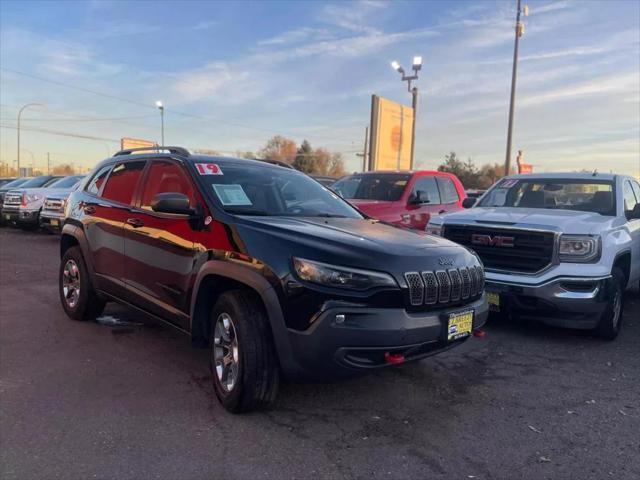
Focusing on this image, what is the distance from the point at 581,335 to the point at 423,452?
11.3ft

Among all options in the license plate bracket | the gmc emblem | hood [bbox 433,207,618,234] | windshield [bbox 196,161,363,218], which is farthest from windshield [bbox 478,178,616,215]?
the license plate bracket

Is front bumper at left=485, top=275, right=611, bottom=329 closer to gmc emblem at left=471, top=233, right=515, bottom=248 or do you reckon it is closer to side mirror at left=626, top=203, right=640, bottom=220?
gmc emblem at left=471, top=233, right=515, bottom=248

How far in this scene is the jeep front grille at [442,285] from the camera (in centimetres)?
328

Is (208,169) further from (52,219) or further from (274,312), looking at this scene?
(52,219)

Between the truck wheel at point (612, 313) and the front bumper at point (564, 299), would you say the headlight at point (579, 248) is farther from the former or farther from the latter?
the truck wheel at point (612, 313)

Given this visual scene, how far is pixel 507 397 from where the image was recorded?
157 inches

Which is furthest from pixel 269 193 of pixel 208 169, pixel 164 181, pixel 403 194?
pixel 403 194

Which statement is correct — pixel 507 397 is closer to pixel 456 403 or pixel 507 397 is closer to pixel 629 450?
pixel 456 403

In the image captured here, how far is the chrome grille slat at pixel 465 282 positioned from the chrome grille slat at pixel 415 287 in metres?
0.46

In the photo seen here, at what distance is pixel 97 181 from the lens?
18.6ft

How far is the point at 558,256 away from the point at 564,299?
439mm

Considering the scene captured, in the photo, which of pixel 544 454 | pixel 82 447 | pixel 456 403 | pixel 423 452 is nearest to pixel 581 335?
pixel 456 403

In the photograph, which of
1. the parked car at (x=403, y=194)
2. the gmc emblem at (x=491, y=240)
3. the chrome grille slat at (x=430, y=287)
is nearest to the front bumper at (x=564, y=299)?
the gmc emblem at (x=491, y=240)

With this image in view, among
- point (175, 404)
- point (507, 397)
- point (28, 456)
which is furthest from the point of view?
point (507, 397)
